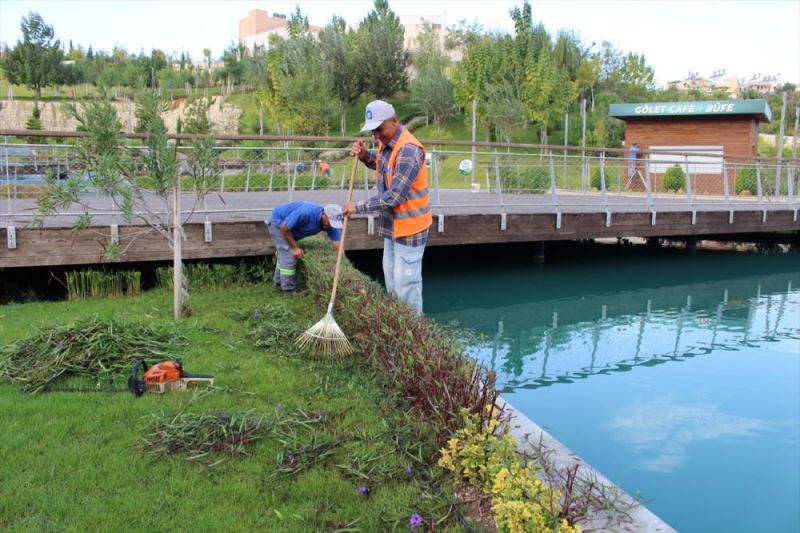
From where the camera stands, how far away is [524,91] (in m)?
30.8

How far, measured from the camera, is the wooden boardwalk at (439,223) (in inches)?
297

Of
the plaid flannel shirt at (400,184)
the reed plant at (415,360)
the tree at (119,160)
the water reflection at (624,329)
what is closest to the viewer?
the reed plant at (415,360)

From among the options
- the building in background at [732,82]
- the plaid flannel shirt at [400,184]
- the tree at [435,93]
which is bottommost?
the plaid flannel shirt at [400,184]

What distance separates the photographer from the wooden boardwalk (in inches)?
297

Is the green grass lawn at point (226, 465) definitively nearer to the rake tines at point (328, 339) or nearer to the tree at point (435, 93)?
the rake tines at point (328, 339)

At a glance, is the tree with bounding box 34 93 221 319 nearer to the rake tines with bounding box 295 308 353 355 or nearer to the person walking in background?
the rake tines with bounding box 295 308 353 355

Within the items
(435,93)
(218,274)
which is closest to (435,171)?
(218,274)

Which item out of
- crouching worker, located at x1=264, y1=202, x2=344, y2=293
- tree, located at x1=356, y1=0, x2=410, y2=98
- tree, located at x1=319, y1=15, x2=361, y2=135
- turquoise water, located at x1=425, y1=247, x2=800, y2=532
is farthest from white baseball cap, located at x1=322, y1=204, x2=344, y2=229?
tree, located at x1=356, y1=0, x2=410, y2=98

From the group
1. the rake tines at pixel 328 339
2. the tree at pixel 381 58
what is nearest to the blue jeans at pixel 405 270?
the rake tines at pixel 328 339

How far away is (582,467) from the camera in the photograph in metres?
3.19

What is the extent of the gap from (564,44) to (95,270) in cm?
3582

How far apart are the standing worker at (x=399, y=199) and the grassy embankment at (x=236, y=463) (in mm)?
949

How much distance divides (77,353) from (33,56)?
38835 millimetres

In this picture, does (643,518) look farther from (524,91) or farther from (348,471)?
(524,91)
